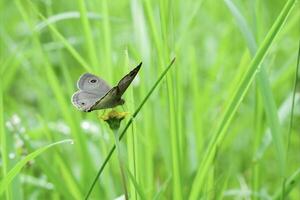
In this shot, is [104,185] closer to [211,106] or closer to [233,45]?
[211,106]

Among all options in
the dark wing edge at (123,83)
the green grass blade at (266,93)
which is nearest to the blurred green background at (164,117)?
the green grass blade at (266,93)

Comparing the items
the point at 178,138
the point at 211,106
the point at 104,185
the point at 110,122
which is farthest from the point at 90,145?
the point at 110,122

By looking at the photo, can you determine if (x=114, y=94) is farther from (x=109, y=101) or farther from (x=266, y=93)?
(x=266, y=93)

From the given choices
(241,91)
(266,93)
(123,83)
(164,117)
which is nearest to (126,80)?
(123,83)

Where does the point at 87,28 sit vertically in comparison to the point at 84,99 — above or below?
above

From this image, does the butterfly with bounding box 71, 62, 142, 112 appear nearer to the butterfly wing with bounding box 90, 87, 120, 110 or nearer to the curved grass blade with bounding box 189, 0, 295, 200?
the butterfly wing with bounding box 90, 87, 120, 110

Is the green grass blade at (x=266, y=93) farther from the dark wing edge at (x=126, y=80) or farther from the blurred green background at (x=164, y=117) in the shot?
the dark wing edge at (x=126, y=80)
